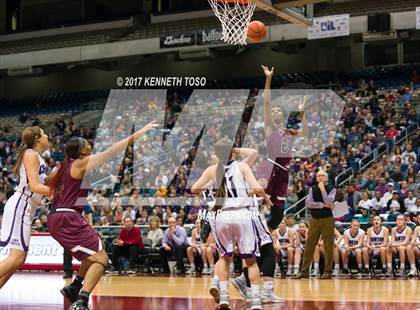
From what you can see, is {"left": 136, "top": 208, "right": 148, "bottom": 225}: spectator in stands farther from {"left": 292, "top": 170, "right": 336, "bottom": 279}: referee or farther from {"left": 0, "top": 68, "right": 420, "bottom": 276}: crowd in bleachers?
{"left": 292, "top": 170, "right": 336, "bottom": 279}: referee

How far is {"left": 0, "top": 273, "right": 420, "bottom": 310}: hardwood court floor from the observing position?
26.8 ft

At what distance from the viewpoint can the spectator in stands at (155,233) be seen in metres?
15.9

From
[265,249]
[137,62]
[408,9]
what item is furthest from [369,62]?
[265,249]

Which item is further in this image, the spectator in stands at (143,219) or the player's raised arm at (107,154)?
the spectator in stands at (143,219)

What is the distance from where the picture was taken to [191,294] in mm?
10008

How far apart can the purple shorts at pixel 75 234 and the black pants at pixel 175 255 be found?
27.9 feet

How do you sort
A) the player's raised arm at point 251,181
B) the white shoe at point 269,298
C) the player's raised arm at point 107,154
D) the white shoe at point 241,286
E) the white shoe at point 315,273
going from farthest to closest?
the white shoe at point 315,273, the white shoe at point 241,286, the white shoe at point 269,298, the player's raised arm at point 251,181, the player's raised arm at point 107,154

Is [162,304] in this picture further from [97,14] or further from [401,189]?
[97,14]

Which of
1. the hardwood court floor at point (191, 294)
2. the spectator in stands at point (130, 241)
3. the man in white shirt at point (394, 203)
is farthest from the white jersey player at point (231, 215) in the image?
the man in white shirt at point (394, 203)

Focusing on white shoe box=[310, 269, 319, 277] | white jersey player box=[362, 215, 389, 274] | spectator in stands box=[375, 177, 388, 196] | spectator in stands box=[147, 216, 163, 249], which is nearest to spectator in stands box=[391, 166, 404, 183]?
spectator in stands box=[375, 177, 388, 196]

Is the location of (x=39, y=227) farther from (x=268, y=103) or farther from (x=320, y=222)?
(x=268, y=103)

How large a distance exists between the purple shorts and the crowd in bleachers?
9058mm

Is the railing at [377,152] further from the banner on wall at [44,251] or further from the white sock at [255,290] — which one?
the white sock at [255,290]

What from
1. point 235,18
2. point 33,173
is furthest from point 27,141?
point 235,18
